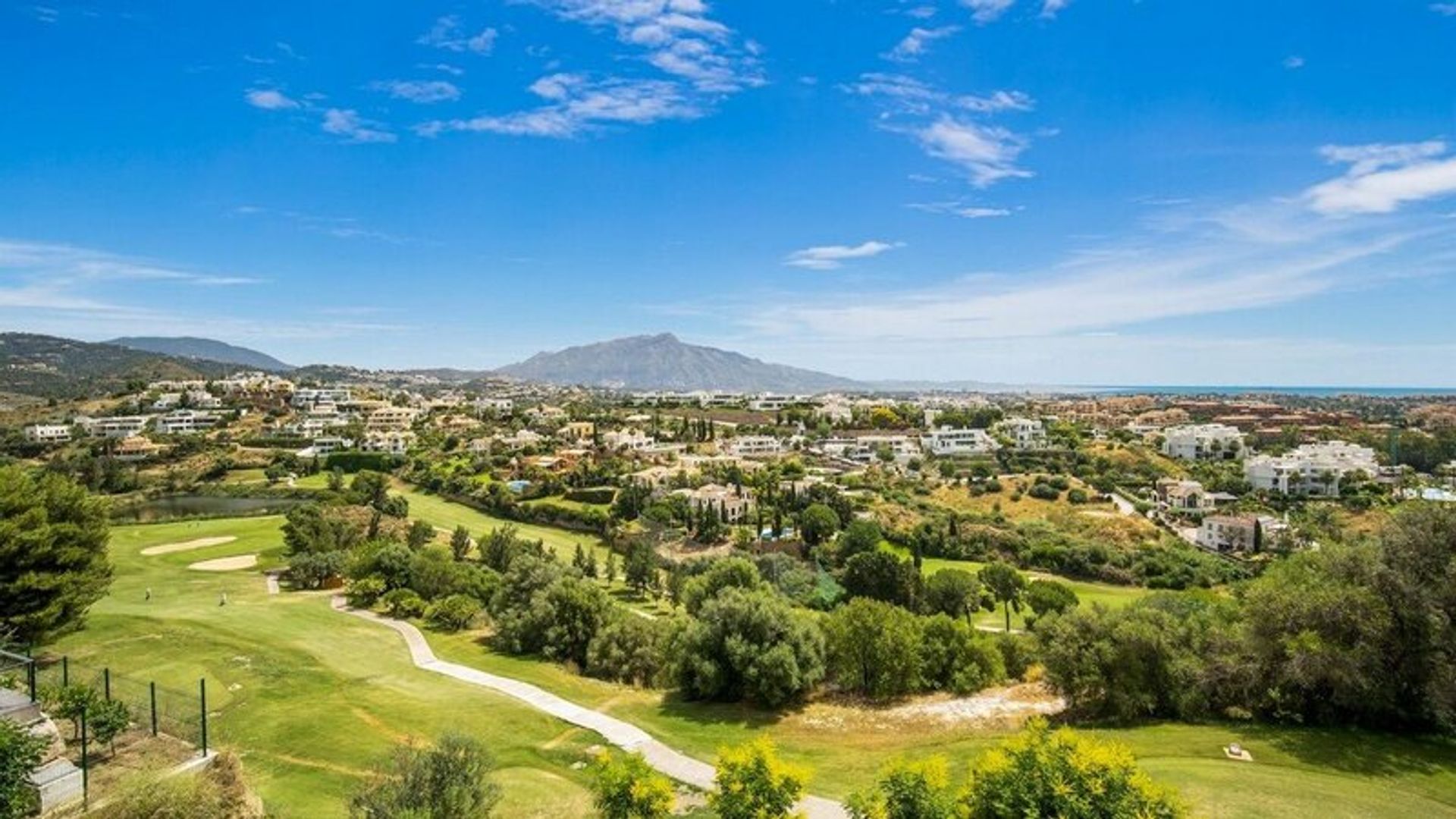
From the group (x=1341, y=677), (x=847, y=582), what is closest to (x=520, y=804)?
(x=1341, y=677)

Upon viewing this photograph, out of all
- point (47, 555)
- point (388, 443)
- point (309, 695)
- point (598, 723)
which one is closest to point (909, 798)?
Answer: point (598, 723)

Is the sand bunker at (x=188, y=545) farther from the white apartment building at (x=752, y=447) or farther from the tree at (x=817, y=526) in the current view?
the white apartment building at (x=752, y=447)

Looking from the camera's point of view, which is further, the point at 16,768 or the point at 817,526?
the point at 817,526

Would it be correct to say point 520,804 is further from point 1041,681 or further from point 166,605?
point 166,605

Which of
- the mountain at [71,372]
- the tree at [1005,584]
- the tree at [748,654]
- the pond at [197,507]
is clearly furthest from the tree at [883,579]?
the mountain at [71,372]

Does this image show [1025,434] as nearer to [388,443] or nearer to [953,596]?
[953,596]

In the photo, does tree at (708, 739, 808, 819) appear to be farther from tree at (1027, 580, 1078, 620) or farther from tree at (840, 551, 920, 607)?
tree at (840, 551, 920, 607)
